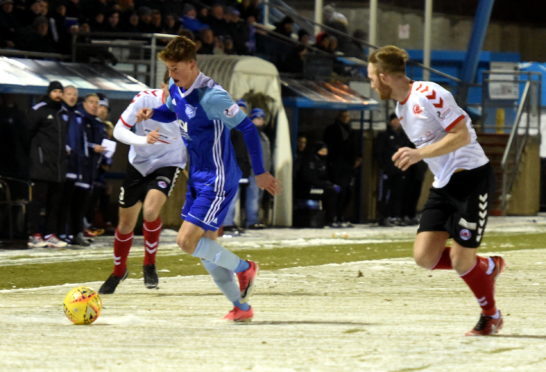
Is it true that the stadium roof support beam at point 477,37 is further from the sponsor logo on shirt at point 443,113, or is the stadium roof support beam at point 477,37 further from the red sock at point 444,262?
the sponsor logo on shirt at point 443,113

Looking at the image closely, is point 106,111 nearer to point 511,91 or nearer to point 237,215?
point 237,215

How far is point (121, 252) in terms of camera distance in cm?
1376

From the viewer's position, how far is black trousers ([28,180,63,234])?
765 inches

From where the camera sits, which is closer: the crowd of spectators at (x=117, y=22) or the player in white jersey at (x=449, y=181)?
the player in white jersey at (x=449, y=181)

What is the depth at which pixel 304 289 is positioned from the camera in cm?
1402

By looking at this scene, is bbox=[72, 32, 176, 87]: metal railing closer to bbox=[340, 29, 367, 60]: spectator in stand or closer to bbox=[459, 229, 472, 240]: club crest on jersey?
bbox=[340, 29, 367, 60]: spectator in stand

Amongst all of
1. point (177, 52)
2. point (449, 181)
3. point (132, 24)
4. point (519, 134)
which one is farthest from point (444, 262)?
point (519, 134)

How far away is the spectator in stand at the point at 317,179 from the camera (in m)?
25.5

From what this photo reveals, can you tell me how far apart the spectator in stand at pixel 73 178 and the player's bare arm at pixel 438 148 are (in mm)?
10158

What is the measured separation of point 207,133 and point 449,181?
2.12m

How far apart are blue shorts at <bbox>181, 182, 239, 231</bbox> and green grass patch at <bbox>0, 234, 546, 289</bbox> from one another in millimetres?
3800

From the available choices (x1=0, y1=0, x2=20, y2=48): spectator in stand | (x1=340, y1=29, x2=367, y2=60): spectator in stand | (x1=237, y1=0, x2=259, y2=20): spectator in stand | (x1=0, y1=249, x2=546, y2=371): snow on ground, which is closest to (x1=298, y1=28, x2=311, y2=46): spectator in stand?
(x1=237, y1=0, x2=259, y2=20): spectator in stand

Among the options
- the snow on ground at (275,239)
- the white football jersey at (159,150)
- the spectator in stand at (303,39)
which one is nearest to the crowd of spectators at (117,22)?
the spectator in stand at (303,39)

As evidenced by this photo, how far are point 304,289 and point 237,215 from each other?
33.0 feet
